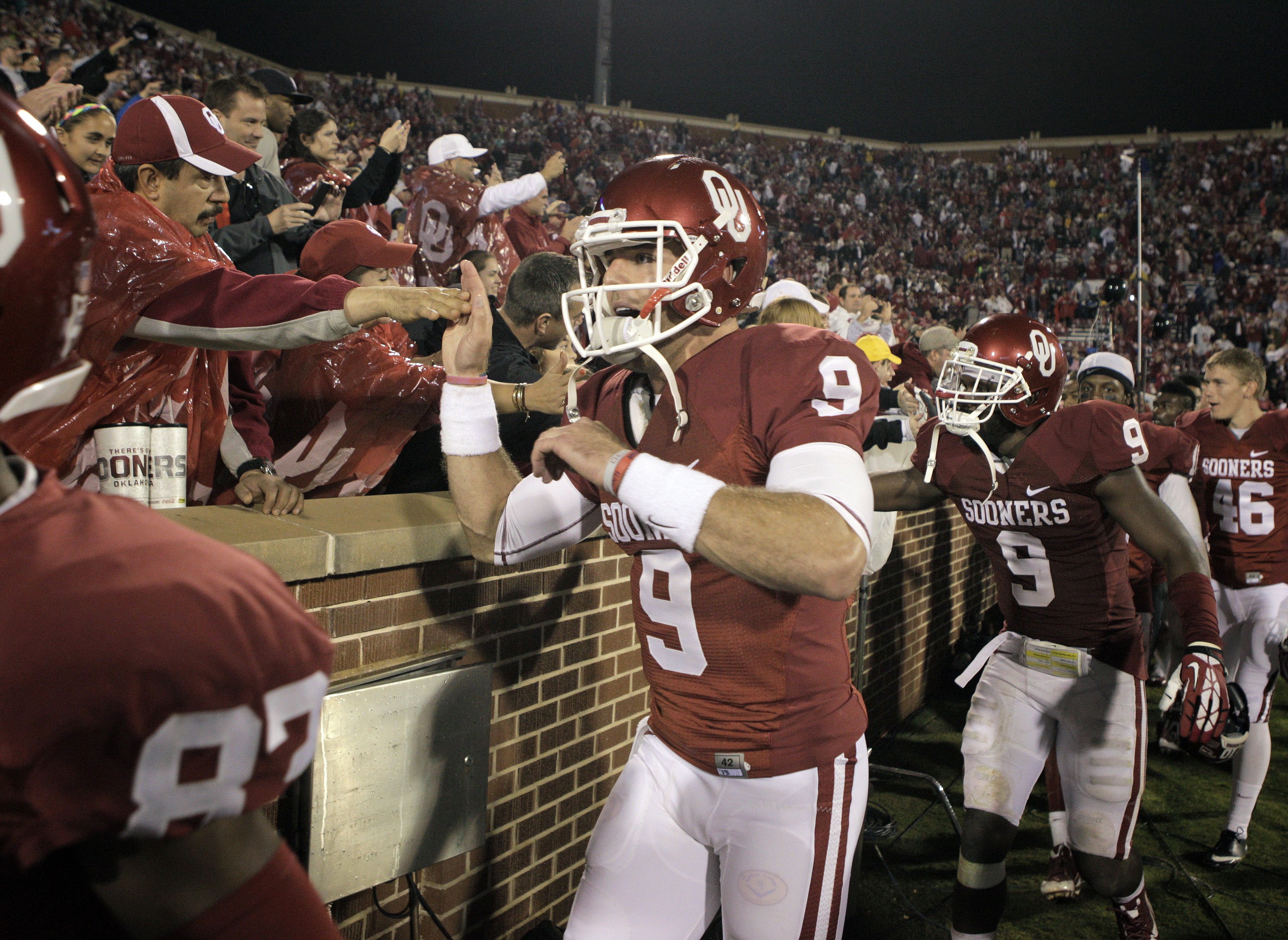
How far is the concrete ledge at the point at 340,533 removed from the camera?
205cm

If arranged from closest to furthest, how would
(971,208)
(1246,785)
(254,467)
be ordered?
(254,467), (1246,785), (971,208)

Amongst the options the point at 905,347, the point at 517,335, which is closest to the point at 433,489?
the point at 517,335

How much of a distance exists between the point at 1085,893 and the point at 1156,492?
1844mm

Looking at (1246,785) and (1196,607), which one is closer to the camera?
(1196,607)

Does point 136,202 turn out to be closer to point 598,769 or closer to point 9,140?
point 9,140

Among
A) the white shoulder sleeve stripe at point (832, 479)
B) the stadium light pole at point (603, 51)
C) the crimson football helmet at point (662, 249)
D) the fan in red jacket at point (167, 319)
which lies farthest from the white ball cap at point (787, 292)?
the stadium light pole at point (603, 51)

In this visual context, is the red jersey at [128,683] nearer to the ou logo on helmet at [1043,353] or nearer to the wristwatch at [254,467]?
the wristwatch at [254,467]

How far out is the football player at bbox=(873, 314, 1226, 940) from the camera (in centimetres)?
313

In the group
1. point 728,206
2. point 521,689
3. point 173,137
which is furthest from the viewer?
point 521,689

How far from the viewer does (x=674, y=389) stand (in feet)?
6.48

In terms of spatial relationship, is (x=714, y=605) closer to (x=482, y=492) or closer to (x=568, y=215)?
(x=482, y=492)

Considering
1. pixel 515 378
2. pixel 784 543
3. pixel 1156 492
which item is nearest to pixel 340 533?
pixel 784 543

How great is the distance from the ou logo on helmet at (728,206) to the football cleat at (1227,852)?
13.8 feet

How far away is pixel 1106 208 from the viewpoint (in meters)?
29.6
